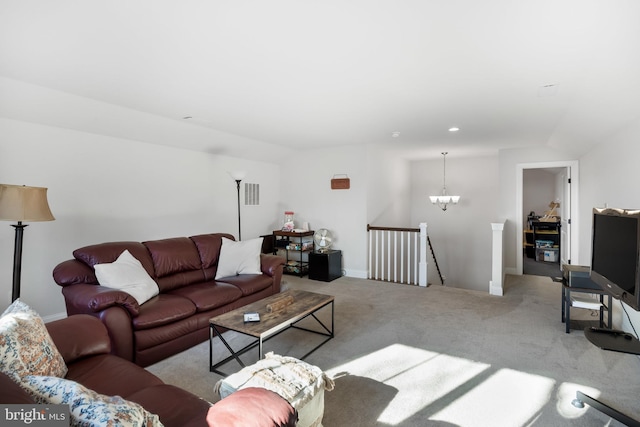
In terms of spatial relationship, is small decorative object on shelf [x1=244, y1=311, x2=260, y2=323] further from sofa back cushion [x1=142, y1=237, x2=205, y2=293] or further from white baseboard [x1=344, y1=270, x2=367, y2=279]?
white baseboard [x1=344, y1=270, x2=367, y2=279]

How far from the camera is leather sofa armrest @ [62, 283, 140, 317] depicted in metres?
2.38

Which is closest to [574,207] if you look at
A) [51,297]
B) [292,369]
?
[292,369]

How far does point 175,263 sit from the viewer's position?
351 centimetres

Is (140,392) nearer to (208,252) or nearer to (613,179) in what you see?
(208,252)

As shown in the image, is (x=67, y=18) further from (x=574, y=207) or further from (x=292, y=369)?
(x=574, y=207)

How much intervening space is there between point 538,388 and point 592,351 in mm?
1004

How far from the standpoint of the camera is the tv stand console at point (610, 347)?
5.81 ft

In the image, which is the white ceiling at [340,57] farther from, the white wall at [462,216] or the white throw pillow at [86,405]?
the white wall at [462,216]

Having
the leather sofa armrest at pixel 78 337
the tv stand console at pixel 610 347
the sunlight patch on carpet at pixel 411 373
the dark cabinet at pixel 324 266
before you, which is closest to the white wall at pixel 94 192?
the dark cabinet at pixel 324 266

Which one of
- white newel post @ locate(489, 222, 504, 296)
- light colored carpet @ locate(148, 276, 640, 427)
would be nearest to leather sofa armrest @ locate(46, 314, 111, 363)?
light colored carpet @ locate(148, 276, 640, 427)

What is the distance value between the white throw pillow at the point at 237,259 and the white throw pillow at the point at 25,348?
7.40ft

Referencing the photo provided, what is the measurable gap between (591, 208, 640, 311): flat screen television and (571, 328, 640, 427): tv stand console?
0.25 m

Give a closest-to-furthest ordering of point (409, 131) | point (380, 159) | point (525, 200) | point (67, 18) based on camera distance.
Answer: point (67, 18) → point (409, 131) → point (380, 159) → point (525, 200)

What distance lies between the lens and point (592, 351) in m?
2.76
